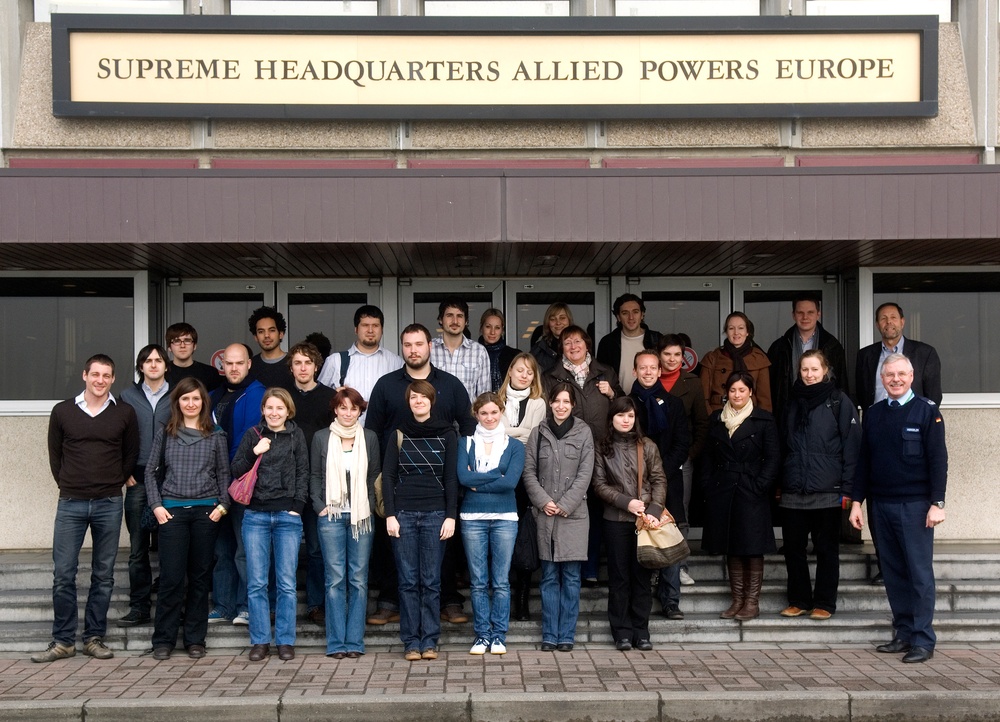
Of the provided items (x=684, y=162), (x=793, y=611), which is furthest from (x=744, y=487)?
(x=684, y=162)

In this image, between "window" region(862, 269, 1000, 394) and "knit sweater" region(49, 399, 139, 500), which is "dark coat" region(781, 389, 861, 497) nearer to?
"window" region(862, 269, 1000, 394)

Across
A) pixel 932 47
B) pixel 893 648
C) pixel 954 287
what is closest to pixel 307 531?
pixel 893 648

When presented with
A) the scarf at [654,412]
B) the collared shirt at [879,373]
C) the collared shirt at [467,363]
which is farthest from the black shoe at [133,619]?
the collared shirt at [879,373]

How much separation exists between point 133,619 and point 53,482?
94.5 inches

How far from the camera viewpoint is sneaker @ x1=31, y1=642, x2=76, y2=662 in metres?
6.75

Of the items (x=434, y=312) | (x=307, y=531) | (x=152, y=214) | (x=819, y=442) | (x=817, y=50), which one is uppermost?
(x=817, y=50)

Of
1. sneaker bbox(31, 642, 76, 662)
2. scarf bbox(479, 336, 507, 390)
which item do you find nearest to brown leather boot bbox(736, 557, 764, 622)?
scarf bbox(479, 336, 507, 390)

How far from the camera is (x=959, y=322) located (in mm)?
9312

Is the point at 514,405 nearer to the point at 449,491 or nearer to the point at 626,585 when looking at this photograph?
the point at 449,491

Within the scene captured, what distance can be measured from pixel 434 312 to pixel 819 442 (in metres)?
3.93

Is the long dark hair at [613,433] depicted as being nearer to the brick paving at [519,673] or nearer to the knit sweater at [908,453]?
the brick paving at [519,673]

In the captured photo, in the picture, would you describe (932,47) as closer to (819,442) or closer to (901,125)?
(901,125)

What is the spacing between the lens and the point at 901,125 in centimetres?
943

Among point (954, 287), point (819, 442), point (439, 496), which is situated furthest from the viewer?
point (954, 287)
